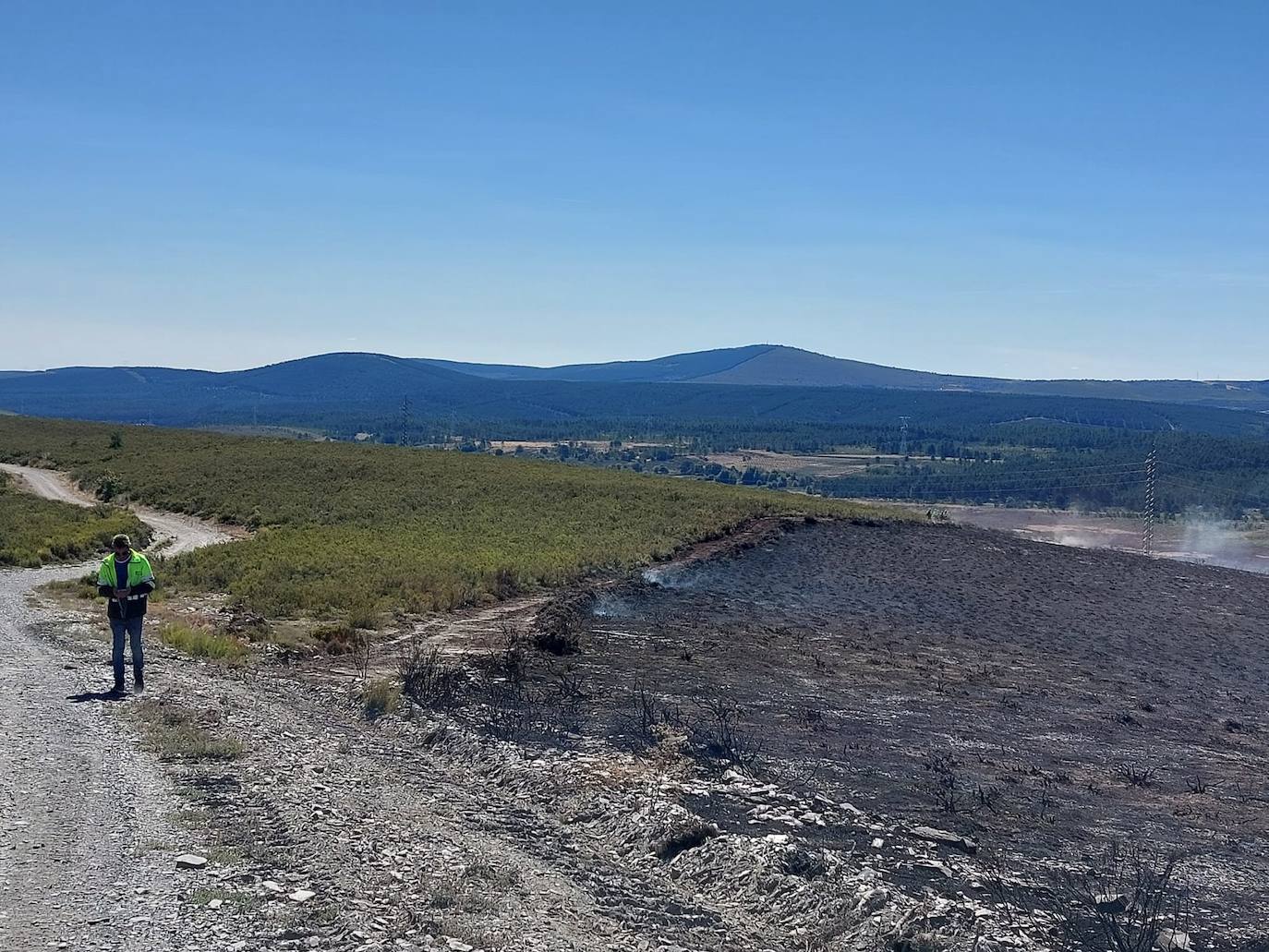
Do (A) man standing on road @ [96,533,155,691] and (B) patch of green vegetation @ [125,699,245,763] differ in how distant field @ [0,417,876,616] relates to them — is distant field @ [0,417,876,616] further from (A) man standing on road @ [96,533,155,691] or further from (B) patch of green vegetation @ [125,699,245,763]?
(B) patch of green vegetation @ [125,699,245,763]

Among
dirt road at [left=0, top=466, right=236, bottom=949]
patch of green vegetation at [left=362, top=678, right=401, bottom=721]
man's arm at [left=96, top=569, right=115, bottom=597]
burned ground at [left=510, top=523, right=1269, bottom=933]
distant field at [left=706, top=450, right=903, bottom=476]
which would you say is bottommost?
distant field at [left=706, top=450, right=903, bottom=476]

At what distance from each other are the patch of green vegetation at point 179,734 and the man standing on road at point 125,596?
763mm

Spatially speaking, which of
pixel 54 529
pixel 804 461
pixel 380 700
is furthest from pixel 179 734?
pixel 804 461

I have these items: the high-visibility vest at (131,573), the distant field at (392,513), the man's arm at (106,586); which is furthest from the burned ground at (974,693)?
the man's arm at (106,586)

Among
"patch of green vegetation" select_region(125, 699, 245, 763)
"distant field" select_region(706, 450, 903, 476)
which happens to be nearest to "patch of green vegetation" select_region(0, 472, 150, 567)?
"patch of green vegetation" select_region(125, 699, 245, 763)

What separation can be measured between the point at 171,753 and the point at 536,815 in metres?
3.91

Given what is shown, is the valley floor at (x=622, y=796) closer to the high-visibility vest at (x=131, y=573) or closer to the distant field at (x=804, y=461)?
the high-visibility vest at (x=131, y=573)

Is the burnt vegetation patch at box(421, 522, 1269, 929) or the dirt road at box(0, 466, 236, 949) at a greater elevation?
the dirt road at box(0, 466, 236, 949)

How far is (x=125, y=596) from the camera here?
13.9m

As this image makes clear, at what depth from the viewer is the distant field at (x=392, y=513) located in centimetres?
2397

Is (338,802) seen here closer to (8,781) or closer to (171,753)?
(171,753)

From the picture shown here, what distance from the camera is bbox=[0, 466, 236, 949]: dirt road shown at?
23.9 feet

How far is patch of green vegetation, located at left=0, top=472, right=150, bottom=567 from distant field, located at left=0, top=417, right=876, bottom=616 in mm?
3573

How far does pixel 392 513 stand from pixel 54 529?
1067 centimetres
